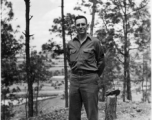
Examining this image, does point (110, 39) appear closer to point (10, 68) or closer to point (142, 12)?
point (142, 12)

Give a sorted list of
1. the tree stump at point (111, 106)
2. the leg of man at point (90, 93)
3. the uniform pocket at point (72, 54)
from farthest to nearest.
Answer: the tree stump at point (111, 106) < the uniform pocket at point (72, 54) < the leg of man at point (90, 93)

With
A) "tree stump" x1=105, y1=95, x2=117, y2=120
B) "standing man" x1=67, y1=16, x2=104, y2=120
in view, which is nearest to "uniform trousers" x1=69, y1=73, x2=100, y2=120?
"standing man" x1=67, y1=16, x2=104, y2=120

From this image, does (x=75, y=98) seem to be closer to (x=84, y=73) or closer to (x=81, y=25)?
(x=84, y=73)

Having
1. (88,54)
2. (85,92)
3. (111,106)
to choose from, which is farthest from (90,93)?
(111,106)

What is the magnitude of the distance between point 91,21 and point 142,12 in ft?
13.2

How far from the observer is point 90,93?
2848 millimetres

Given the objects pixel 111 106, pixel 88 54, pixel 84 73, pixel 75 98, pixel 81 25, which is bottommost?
pixel 111 106

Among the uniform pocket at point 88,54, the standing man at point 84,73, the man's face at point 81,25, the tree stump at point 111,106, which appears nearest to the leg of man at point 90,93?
the standing man at point 84,73

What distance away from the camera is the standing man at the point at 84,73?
2.87 metres

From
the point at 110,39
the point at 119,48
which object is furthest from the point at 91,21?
the point at 119,48

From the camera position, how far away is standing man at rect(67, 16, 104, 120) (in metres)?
2.87

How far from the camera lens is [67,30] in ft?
58.9

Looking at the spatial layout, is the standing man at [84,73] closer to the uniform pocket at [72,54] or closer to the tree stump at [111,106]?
the uniform pocket at [72,54]

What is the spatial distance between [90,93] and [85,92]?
2.5 inches
